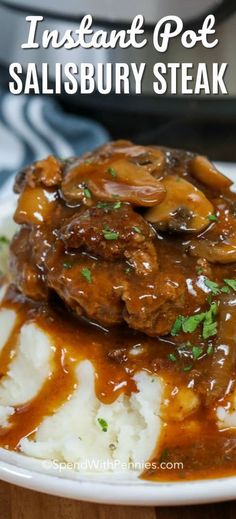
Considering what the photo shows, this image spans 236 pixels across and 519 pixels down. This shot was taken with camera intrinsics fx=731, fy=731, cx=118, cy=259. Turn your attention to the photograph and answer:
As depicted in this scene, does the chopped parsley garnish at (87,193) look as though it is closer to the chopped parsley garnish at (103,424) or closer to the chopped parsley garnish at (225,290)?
the chopped parsley garnish at (225,290)

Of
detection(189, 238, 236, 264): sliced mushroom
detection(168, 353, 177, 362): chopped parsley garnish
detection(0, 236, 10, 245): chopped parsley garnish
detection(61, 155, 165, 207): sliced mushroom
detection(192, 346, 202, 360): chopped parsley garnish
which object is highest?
detection(61, 155, 165, 207): sliced mushroom

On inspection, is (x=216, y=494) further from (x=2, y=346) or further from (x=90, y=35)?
(x=90, y=35)

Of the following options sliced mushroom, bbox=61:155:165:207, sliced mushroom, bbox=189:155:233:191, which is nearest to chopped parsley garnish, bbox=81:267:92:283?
sliced mushroom, bbox=61:155:165:207

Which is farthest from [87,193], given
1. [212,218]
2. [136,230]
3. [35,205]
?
[212,218]

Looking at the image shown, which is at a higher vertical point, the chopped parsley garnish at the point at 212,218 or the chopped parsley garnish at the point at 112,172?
the chopped parsley garnish at the point at 112,172

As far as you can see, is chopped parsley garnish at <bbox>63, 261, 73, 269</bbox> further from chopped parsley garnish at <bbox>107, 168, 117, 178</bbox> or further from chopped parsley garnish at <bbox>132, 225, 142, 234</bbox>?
chopped parsley garnish at <bbox>107, 168, 117, 178</bbox>

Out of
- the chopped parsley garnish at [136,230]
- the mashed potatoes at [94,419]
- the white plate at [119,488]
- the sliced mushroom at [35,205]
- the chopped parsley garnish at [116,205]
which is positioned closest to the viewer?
the white plate at [119,488]

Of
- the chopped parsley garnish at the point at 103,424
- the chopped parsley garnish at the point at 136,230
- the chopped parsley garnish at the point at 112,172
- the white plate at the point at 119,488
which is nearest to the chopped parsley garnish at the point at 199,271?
the chopped parsley garnish at the point at 136,230

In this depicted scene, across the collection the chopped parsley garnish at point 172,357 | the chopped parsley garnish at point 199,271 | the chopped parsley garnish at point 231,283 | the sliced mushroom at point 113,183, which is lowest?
the chopped parsley garnish at point 172,357

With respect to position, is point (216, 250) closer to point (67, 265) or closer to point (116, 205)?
point (116, 205)
